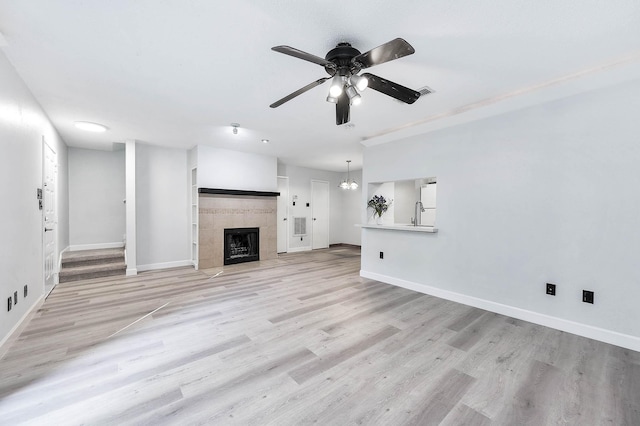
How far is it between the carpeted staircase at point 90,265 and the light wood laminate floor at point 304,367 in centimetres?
120

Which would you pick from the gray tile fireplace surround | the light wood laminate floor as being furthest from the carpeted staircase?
the gray tile fireplace surround

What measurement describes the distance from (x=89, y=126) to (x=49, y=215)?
1.49m

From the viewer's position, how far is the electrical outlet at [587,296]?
2639 mm

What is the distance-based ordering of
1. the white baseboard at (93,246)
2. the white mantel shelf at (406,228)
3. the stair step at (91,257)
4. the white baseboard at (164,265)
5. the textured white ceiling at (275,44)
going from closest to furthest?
the textured white ceiling at (275,44) → the white mantel shelf at (406,228) → the stair step at (91,257) → the white baseboard at (164,265) → the white baseboard at (93,246)

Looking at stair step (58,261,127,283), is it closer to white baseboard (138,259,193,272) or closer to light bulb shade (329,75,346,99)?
white baseboard (138,259,193,272)

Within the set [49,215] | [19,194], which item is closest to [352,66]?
[19,194]

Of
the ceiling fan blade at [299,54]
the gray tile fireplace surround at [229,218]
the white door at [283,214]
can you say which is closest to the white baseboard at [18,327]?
the gray tile fireplace surround at [229,218]

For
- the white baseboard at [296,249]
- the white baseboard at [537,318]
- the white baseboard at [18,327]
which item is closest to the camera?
the white baseboard at [18,327]

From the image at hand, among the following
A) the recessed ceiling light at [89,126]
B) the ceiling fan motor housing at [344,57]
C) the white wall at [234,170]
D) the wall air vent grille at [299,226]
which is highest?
the recessed ceiling light at [89,126]

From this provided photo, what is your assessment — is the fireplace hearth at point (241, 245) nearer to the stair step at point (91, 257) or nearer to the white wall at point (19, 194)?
the stair step at point (91, 257)

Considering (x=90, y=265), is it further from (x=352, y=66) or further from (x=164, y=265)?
(x=352, y=66)

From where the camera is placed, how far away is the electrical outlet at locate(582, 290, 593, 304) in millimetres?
2639

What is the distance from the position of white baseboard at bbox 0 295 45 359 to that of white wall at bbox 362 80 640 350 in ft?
15.2

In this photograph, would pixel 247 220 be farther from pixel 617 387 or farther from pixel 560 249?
pixel 617 387
